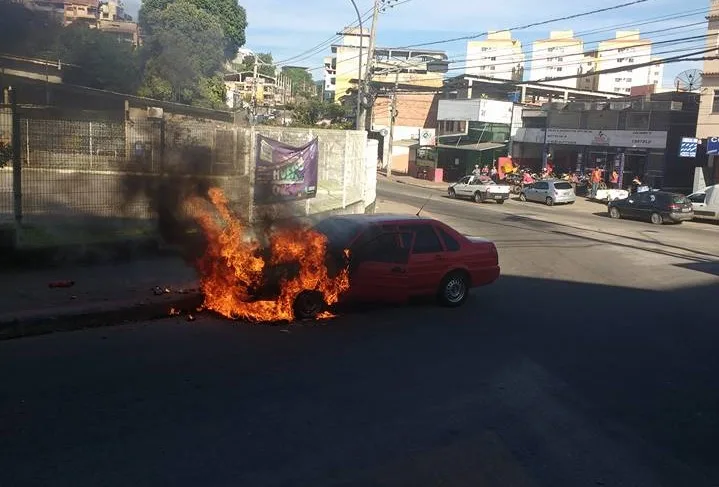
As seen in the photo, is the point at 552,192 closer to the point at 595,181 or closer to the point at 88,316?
the point at 595,181

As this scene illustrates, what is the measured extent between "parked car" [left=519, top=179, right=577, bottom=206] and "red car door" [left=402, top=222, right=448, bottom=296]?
27204mm

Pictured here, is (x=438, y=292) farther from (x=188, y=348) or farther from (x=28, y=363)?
(x=28, y=363)

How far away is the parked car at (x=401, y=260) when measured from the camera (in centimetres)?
894

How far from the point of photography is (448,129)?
55.4m

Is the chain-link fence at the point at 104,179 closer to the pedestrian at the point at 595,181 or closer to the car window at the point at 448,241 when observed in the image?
the car window at the point at 448,241

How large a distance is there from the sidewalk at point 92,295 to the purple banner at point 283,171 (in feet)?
12.3

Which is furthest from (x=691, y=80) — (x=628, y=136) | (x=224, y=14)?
(x=224, y=14)

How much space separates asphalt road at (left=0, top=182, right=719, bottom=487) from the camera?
456 cm

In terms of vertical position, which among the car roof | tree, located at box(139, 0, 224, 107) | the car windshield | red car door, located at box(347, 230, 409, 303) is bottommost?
red car door, located at box(347, 230, 409, 303)

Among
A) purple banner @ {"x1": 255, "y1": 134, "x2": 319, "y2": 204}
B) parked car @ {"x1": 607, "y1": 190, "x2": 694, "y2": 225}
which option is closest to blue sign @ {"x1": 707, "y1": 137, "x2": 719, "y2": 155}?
parked car @ {"x1": 607, "y1": 190, "x2": 694, "y2": 225}

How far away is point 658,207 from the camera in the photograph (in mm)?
27953

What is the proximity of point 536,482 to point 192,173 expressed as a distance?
823cm

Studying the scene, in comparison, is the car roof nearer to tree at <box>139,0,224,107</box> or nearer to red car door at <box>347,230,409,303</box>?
red car door at <box>347,230,409,303</box>

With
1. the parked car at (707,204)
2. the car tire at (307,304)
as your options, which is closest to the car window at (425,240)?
the car tire at (307,304)
